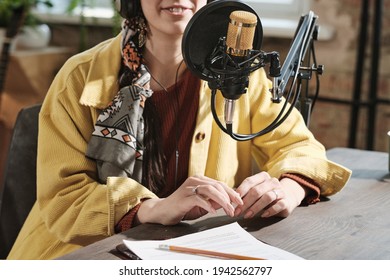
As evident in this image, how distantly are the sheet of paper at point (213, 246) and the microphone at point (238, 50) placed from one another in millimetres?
206

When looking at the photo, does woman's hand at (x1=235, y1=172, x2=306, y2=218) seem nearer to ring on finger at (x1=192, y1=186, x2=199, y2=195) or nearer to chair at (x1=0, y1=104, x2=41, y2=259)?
ring on finger at (x1=192, y1=186, x2=199, y2=195)

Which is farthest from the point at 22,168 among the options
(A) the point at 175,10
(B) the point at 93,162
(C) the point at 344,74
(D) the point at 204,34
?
(C) the point at 344,74

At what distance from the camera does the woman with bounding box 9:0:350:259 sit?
1362 mm

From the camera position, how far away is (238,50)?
113cm

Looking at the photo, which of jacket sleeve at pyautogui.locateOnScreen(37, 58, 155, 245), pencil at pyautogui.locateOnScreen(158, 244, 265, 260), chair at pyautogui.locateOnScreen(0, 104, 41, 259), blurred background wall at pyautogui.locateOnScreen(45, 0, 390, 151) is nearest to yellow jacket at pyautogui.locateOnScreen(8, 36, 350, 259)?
jacket sleeve at pyautogui.locateOnScreen(37, 58, 155, 245)

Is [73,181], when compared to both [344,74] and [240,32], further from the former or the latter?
[344,74]

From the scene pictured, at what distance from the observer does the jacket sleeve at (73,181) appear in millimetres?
1366

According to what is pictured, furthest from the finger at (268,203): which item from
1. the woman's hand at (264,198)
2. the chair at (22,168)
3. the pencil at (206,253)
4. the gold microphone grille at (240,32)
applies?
the chair at (22,168)

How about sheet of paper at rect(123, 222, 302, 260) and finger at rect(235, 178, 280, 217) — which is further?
finger at rect(235, 178, 280, 217)

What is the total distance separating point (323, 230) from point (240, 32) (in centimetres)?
43

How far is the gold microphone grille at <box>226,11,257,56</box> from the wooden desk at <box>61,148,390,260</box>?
35 cm

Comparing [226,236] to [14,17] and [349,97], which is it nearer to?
[349,97]
